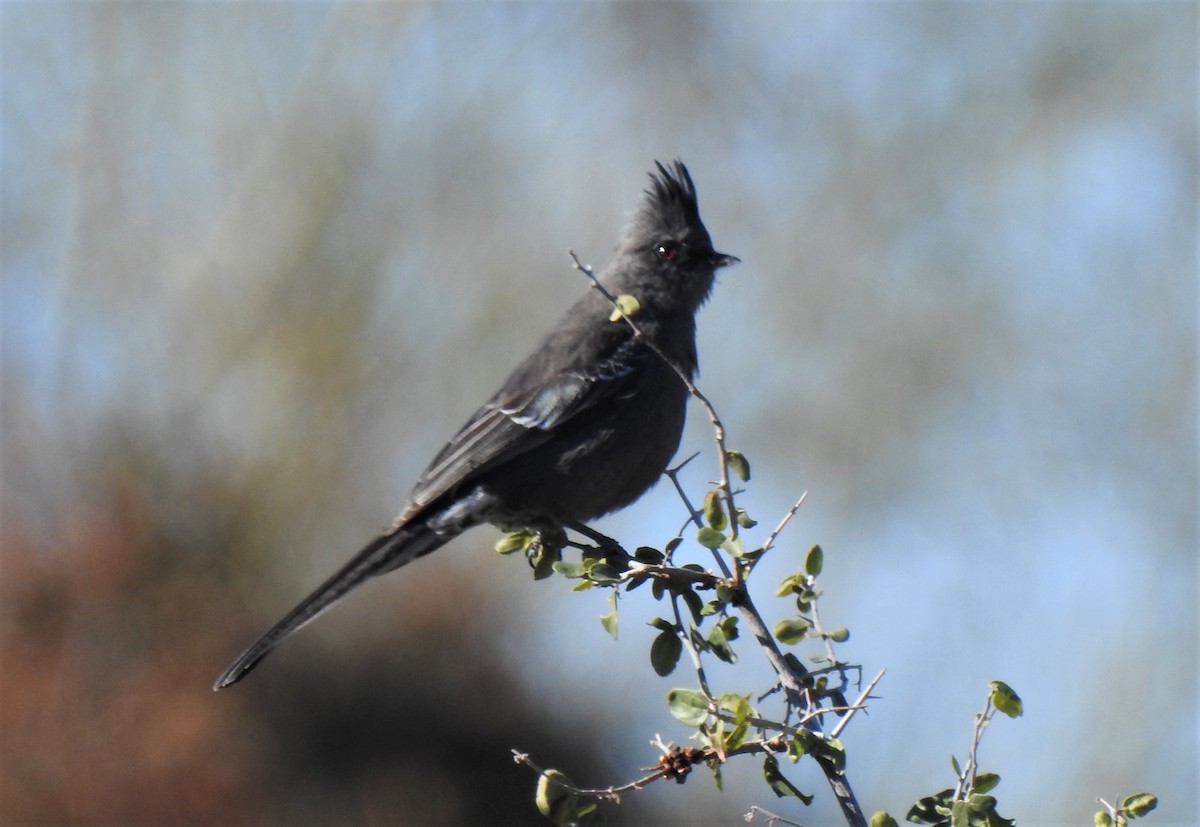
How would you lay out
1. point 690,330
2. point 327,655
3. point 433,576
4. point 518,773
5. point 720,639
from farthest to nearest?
point 433,576, point 327,655, point 518,773, point 690,330, point 720,639

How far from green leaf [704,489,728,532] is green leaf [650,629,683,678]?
0.76ft

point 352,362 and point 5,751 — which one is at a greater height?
point 352,362

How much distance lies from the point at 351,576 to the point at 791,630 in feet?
6.80

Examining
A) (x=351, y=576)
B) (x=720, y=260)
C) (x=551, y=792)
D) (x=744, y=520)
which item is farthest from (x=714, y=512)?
(x=720, y=260)

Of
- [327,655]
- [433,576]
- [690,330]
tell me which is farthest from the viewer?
[433,576]

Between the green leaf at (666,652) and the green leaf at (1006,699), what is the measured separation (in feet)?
2.03

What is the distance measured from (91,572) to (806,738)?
30.9 feet

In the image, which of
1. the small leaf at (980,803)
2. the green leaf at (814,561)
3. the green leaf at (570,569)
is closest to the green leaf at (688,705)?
the green leaf at (814,561)

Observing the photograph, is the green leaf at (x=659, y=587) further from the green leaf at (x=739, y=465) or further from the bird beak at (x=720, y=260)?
the bird beak at (x=720, y=260)

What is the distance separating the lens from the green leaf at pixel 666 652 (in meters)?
2.54

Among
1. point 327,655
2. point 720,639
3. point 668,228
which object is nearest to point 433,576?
point 327,655

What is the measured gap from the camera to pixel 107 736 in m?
9.39

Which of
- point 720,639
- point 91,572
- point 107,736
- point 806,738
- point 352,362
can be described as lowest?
point 806,738

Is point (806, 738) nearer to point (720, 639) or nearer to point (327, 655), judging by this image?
point (720, 639)
